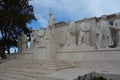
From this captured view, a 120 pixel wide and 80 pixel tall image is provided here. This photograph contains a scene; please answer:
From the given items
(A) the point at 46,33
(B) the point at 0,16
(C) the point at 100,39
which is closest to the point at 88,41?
(C) the point at 100,39

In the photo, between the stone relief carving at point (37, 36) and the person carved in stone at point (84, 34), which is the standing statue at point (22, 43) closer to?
the stone relief carving at point (37, 36)

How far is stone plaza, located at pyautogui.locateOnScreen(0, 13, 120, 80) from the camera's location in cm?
900

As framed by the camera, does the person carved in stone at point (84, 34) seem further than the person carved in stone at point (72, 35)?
No

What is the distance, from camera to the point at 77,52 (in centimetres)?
1120

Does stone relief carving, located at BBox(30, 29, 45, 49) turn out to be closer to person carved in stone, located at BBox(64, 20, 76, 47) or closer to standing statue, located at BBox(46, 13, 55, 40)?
standing statue, located at BBox(46, 13, 55, 40)

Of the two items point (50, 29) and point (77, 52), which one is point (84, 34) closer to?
point (77, 52)

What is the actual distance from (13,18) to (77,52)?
8.39 m

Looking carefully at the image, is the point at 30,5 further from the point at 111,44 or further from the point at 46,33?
the point at 111,44

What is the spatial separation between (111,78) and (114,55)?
284 centimetres

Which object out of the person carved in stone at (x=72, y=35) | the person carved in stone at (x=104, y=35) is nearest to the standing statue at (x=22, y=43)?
the person carved in stone at (x=72, y=35)

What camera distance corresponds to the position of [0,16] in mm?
15844

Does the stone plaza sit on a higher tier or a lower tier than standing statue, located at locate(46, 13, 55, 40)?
lower

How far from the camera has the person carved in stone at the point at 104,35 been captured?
10070mm

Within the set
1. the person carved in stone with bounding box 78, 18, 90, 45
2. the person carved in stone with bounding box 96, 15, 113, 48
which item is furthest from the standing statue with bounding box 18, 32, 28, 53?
the person carved in stone with bounding box 96, 15, 113, 48
